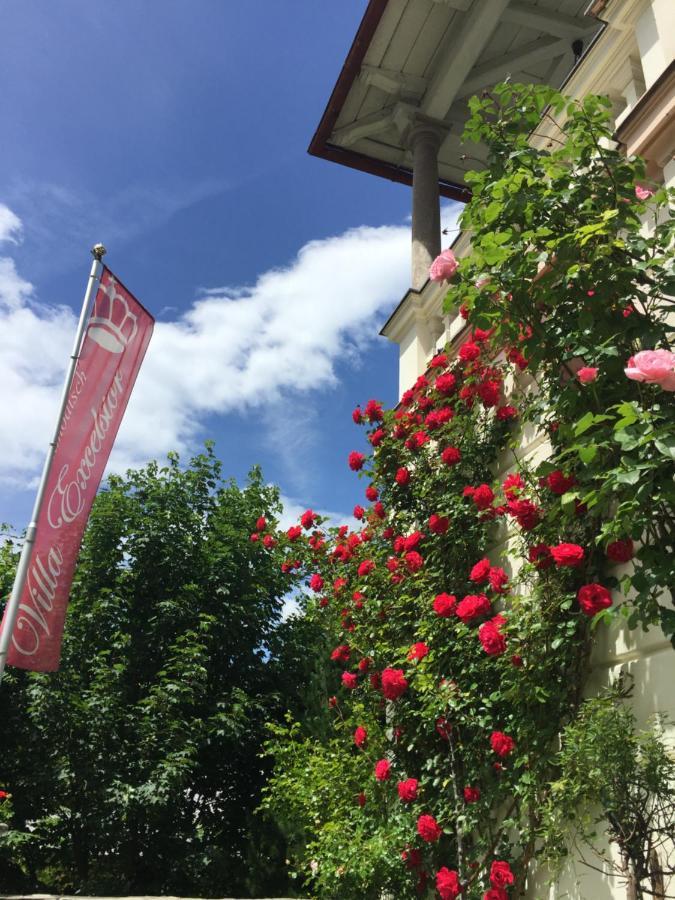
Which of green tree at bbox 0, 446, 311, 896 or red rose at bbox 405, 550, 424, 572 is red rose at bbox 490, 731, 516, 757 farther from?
green tree at bbox 0, 446, 311, 896

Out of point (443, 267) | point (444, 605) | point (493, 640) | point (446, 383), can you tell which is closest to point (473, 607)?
point (444, 605)

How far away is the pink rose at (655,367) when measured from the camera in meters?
2.34

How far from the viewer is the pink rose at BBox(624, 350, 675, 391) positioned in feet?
7.67

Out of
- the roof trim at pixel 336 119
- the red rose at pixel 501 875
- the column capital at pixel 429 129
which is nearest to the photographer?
the red rose at pixel 501 875

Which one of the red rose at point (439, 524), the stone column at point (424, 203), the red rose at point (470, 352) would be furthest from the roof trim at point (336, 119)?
the red rose at point (439, 524)

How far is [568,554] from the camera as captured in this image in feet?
10.4

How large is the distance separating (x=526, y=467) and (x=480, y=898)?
2365 mm

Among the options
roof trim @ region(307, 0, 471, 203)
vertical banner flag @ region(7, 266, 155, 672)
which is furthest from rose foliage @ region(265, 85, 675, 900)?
roof trim @ region(307, 0, 471, 203)

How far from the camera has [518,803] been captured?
3535mm

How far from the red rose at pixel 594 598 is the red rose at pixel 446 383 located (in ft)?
7.34

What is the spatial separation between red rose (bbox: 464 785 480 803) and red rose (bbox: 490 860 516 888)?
388mm

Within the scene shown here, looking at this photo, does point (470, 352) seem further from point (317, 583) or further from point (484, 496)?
point (317, 583)

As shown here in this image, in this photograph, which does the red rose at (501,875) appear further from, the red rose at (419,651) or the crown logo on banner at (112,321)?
the crown logo on banner at (112,321)

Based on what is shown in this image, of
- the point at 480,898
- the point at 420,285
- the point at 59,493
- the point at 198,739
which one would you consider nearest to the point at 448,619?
the point at 480,898
